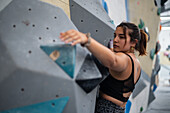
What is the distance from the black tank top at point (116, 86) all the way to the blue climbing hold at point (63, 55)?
367mm

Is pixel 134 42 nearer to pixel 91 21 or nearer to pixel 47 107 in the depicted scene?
pixel 91 21

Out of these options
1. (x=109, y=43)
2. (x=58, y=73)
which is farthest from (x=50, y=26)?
(x=109, y=43)

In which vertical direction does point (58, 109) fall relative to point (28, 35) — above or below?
below

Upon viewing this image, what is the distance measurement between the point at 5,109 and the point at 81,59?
1.13ft

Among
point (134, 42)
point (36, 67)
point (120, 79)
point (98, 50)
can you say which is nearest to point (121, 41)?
point (134, 42)

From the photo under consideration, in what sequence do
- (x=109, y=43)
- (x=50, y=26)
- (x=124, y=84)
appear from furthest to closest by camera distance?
(x=109, y=43) < (x=124, y=84) < (x=50, y=26)

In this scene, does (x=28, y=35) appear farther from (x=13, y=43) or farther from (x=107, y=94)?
(x=107, y=94)

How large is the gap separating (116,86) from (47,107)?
446mm

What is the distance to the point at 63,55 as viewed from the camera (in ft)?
1.99

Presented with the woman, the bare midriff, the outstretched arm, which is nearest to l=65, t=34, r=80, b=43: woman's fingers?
the outstretched arm

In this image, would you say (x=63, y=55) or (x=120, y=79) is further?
(x=120, y=79)

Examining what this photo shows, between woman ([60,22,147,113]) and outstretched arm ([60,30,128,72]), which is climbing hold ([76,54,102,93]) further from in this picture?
woman ([60,22,147,113])

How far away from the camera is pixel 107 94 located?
3.08 ft

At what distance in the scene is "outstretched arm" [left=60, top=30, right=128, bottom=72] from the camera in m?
0.58
